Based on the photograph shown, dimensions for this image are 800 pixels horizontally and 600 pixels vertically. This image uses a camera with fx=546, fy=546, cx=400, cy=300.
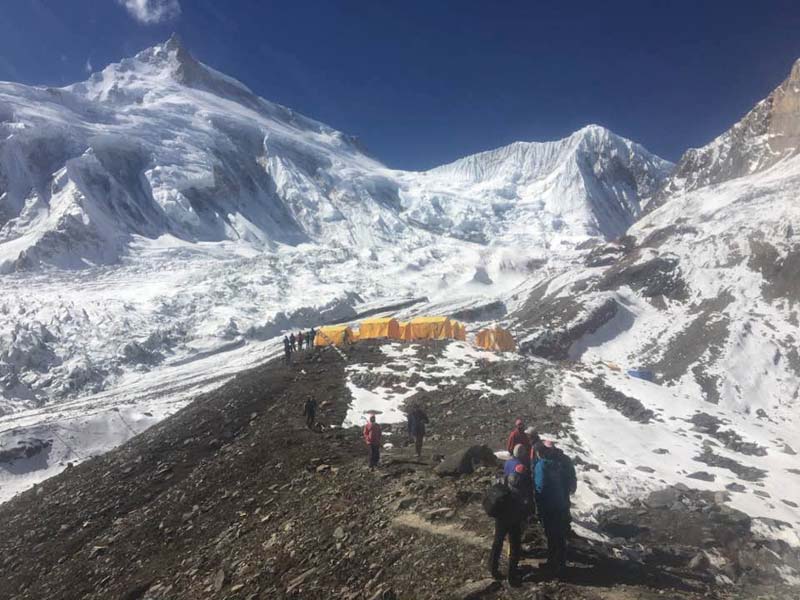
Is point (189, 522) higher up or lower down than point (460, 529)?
lower down

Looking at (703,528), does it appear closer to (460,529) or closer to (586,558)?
(586,558)

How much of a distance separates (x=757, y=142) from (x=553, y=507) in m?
129

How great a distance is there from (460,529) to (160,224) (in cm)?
12069

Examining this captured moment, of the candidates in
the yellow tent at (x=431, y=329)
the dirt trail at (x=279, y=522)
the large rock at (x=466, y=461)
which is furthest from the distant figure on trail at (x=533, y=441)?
the yellow tent at (x=431, y=329)

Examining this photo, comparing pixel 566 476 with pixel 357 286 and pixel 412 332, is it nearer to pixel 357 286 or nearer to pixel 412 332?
pixel 412 332

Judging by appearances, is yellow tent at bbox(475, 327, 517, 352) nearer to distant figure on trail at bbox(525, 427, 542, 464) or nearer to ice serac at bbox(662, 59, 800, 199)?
distant figure on trail at bbox(525, 427, 542, 464)

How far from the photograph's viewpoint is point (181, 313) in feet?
258

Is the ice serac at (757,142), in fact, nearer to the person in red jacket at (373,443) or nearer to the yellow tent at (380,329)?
the yellow tent at (380,329)

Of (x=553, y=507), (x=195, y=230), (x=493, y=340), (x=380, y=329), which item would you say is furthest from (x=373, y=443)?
(x=195, y=230)

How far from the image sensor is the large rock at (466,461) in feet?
37.3

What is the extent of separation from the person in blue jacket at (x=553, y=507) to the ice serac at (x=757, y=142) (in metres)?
106

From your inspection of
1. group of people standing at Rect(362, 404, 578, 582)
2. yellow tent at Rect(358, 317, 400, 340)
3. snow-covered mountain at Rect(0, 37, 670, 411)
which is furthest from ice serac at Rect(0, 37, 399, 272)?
group of people standing at Rect(362, 404, 578, 582)

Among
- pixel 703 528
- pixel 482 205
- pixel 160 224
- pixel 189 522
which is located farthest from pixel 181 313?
pixel 482 205

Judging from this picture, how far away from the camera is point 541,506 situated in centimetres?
746
